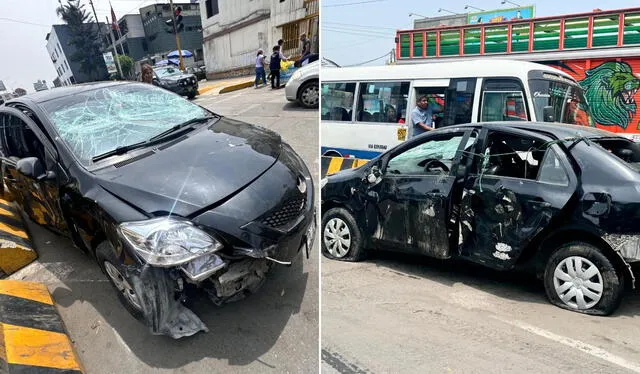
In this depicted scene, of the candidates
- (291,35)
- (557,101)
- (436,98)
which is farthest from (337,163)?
(291,35)

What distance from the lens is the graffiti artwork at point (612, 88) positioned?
368 inches

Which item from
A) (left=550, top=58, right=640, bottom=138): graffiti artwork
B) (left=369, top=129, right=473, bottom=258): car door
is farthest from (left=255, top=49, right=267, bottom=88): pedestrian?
(left=369, top=129, right=473, bottom=258): car door

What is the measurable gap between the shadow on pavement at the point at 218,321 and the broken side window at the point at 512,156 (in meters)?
1.69

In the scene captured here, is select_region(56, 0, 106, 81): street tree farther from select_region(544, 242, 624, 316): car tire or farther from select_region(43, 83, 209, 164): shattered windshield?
select_region(544, 242, 624, 316): car tire

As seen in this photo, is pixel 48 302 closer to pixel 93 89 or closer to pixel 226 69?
pixel 93 89

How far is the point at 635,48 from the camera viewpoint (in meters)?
8.89

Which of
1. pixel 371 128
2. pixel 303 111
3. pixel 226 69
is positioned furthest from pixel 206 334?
pixel 226 69

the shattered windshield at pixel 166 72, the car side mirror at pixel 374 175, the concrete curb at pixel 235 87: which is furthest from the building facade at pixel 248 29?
the car side mirror at pixel 374 175

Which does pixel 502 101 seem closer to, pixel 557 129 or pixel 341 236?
pixel 557 129

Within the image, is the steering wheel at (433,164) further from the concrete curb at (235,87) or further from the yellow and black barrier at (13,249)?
the concrete curb at (235,87)

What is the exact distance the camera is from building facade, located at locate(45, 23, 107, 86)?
349 inches

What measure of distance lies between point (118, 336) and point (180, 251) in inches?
40.6

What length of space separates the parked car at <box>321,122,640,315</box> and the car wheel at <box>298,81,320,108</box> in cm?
608

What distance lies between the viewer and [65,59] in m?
11.9
